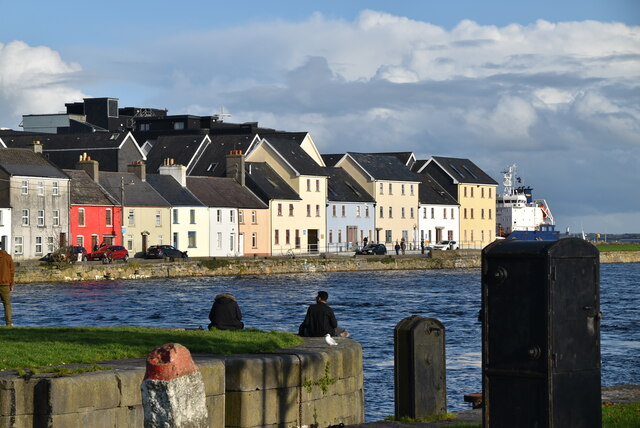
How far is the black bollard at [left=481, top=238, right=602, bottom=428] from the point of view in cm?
839

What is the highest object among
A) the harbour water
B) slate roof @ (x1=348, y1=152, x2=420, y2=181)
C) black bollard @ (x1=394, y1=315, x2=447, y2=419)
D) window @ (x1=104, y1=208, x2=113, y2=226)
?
slate roof @ (x1=348, y1=152, x2=420, y2=181)

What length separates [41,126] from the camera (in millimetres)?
139250

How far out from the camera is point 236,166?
10119 centimetres

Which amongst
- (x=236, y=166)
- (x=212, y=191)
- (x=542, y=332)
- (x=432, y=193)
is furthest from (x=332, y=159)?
(x=542, y=332)

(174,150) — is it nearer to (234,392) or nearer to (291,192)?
(291,192)

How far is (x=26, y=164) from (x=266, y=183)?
87.1ft

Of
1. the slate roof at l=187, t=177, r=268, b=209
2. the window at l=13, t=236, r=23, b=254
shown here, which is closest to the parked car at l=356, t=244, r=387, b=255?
the slate roof at l=187, t=177, r=268, b=209

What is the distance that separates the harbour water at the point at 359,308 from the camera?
2836 centimetres

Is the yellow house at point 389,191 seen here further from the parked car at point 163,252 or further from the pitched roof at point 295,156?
the parked car at point 163,252

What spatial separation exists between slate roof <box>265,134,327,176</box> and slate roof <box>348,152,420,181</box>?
8.12 m

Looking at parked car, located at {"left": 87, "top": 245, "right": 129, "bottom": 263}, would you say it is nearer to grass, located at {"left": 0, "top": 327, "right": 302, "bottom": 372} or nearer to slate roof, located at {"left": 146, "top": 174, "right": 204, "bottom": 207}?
slate roof, located at {"left": 146, "top": 174, "right": 204, "bottom": 207}

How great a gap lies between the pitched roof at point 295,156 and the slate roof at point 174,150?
23.2ft

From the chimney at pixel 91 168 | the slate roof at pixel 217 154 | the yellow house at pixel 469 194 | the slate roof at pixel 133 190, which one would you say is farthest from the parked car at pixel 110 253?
the yellow house at pixel 469 194

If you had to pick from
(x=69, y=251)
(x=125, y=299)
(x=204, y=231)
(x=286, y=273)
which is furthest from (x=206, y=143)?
(x=125, y=299)
